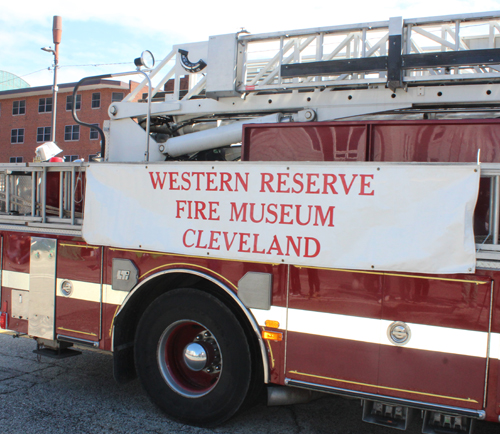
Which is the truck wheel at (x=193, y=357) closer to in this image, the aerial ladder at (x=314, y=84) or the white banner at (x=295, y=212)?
the white banner at (x=295, y=212)

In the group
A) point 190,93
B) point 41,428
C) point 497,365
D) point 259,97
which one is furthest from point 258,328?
point 190,93

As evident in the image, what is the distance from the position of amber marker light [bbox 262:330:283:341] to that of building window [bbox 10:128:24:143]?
Answer: 1534 inches

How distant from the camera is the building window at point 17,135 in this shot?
37.8 metres

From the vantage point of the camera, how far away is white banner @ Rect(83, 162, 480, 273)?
2959mm

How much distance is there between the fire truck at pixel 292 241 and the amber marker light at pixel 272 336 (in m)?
0.01

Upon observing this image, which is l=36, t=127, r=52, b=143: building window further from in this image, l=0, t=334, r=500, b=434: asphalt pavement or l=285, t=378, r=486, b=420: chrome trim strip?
l=285, t=378, r=486, b=420: chrome trim strip

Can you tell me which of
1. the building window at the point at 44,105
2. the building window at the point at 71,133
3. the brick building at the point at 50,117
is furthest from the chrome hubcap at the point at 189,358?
the building window at the point at 44,105

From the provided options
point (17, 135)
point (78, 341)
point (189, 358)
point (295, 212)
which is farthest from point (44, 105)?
point (295, 212)

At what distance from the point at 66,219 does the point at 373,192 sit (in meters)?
2.68

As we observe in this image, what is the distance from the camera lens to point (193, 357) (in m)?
3.81

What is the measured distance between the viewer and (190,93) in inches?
205

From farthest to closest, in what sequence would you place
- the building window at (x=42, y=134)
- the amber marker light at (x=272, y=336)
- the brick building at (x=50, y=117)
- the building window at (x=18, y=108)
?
1. the building window at (x=18, y=108)
2. the building window at (x=42, y=134)
3. the brick building at (x=50, y=117)
4. the amber marker light at (x=272, y=336)

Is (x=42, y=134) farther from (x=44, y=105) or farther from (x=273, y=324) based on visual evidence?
(x=273, y=324)

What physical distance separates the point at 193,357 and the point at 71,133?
34347 mm
